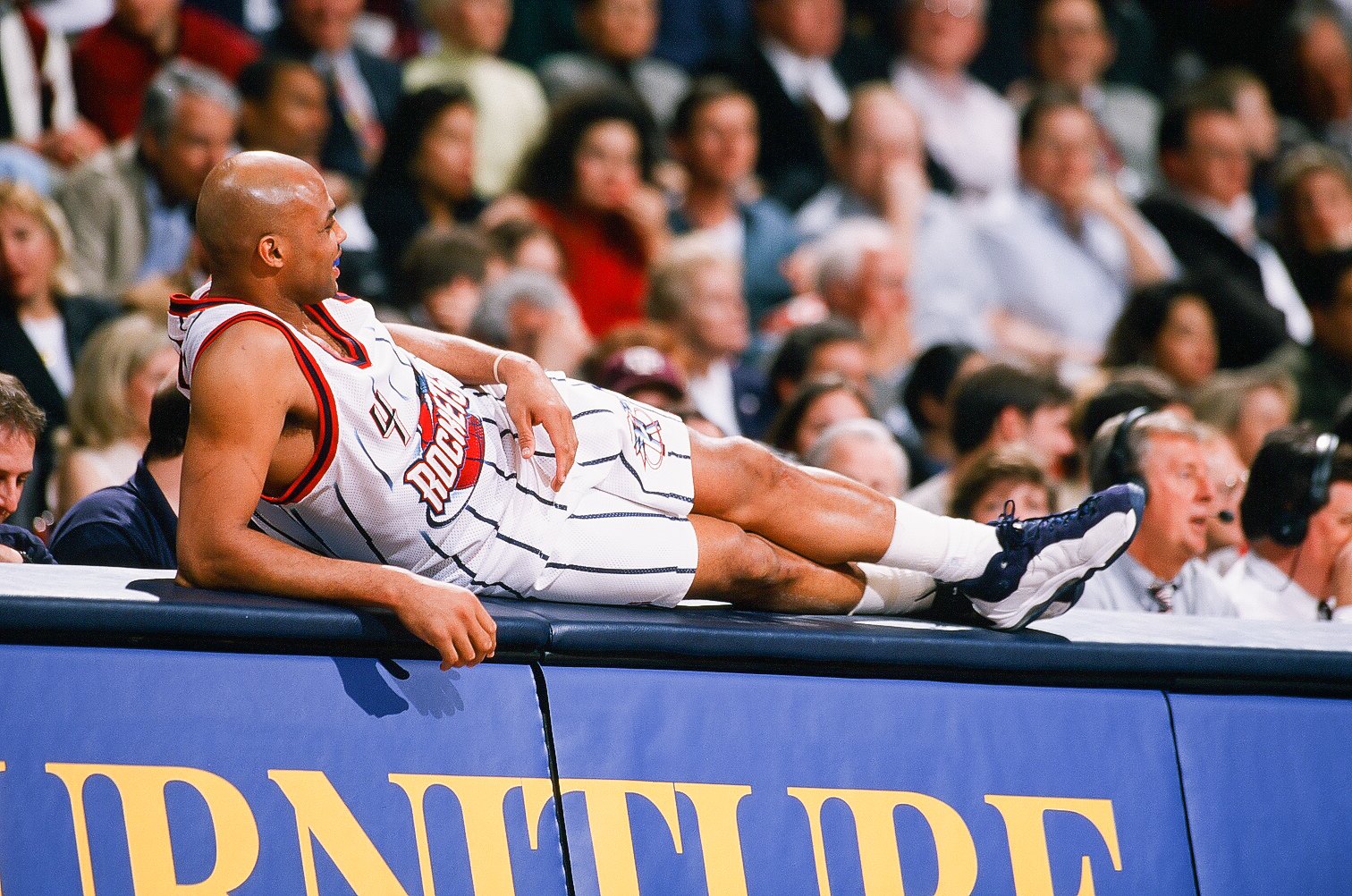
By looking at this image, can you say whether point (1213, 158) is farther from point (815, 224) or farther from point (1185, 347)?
point (815, 224)

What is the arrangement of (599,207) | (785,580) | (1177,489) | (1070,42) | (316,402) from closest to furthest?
1. (316,402)
2. (785,580)
3. (1177,489)
4. (599,207)
5. (1070,42)

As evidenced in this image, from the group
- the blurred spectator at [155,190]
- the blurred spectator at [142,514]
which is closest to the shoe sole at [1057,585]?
the blurred spectator at [142,514]

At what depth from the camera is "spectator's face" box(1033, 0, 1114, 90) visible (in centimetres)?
769

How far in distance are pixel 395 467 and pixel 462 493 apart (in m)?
0.13

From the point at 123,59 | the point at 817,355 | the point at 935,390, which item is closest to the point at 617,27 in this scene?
the point at 123,59

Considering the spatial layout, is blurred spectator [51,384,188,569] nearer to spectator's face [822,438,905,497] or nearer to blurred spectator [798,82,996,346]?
spectator's face [822,438,905,497]

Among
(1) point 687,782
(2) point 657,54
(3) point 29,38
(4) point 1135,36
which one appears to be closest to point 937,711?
(1) point 687,782

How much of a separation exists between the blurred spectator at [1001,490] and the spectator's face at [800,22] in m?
3.76

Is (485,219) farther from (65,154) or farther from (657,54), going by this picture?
(657,54)

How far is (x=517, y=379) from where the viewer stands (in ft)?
8.47

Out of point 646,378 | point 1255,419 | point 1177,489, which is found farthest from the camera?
point 1255,419

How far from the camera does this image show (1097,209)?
6820mm

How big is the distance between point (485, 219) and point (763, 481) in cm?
320

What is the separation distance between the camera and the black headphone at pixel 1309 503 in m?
3.55
